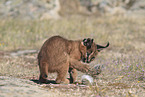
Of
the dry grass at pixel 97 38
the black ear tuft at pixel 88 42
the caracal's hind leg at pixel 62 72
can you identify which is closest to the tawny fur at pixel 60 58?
the caracal's hind leg at pixel 62 72

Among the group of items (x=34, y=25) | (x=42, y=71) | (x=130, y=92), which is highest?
(x=34, y=25)

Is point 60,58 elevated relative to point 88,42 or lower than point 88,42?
lower

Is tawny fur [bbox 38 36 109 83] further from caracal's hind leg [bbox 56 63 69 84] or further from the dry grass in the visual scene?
the dry grass

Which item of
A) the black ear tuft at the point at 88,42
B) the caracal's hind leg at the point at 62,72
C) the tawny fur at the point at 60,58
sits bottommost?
the caracal's hind leg at the point at 62,72

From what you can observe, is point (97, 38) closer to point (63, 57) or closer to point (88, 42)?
point (88, 42)

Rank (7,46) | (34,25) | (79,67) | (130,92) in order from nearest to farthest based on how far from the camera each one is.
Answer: (130,92), (79,67), (7,46), (34,25)

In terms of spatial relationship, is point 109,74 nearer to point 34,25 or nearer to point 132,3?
point 34,25

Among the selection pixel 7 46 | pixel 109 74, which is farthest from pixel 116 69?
pixel 7 46

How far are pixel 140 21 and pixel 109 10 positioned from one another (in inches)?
155

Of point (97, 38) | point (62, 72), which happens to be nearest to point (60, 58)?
point (62, 72)

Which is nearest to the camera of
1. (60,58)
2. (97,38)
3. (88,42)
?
(60,58)

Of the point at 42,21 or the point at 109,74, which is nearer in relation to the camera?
the point at 109,74

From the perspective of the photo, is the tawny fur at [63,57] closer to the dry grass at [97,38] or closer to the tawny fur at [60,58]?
the tawny fur at [60,58]

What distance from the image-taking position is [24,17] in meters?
19.2
